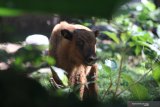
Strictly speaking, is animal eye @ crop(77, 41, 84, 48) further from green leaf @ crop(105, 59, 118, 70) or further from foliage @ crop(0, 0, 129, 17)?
foliage @ crop(0, 0, 129, 17)

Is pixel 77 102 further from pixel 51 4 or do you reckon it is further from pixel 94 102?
pixel 51 4

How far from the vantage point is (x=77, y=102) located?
0.50 m

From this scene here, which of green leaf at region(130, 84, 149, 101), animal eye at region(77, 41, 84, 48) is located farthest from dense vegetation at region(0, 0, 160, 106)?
animal eye at region(77, 41, 84, 48)

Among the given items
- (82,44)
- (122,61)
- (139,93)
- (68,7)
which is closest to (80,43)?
(82,44)

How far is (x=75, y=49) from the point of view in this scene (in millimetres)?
3217

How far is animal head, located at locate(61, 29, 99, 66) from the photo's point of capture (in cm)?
296

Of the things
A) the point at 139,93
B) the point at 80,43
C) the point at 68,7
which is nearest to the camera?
the point at 68,7

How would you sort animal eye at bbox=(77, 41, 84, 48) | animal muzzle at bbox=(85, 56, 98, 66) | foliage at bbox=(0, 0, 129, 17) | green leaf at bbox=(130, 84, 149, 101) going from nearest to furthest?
1. foliage at bbox=(0, 0, 129, 17)
2. green leaf at bbox=(130, 84, 149, 101)
3. animal muzzle at bbox=(85, 56, 98, 66)
4. animal eye at bbox=(77, 41, 84, 48)

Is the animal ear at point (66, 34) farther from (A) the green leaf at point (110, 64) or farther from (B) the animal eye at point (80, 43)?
(A) the green leaf at point (110, 64)

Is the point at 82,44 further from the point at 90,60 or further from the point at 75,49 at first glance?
the point at 90,60

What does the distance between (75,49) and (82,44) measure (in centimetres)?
9

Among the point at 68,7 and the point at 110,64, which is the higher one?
the point at 68,7

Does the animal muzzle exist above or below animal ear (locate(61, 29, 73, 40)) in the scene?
below

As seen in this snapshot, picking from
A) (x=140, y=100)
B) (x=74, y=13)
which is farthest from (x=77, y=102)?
(x=140, y=100)
